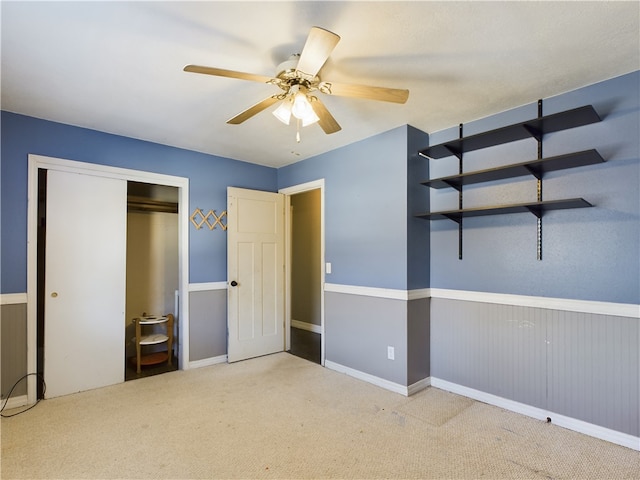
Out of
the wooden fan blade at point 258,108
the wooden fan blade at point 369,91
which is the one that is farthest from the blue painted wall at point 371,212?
the wooden fan blade at point 258,108

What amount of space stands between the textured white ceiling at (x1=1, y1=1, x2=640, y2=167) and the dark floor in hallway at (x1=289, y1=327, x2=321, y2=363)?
111 inches

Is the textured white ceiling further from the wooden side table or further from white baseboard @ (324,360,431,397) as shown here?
white baseboard @ (324,360,431,397)

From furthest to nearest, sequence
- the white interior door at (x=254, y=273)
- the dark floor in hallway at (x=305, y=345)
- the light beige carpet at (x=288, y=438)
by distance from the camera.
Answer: the dark floor in hallway at (x=305, y=345), the white interior door at (x=254, y=273), the light beige carpet at (x=288, y=438)

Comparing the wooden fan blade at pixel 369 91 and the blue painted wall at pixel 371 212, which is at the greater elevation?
the wooden fan blade at pixel 369 91

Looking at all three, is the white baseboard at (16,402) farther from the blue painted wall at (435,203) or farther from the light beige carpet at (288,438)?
the blue painted wall at (435,203)

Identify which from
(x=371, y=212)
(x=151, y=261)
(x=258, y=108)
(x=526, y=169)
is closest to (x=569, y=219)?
(x=526, y=169)

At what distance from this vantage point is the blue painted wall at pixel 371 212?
3.10 m

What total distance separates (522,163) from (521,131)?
294 millimetres

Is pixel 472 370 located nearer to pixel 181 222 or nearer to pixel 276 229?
pixel 276 229

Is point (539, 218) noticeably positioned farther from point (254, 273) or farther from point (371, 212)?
point (254, 273)

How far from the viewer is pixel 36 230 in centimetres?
290

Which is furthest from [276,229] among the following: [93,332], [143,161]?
[93,332]

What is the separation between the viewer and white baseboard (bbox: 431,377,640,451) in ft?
7.23

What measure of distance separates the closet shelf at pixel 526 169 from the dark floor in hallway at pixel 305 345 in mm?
2515
